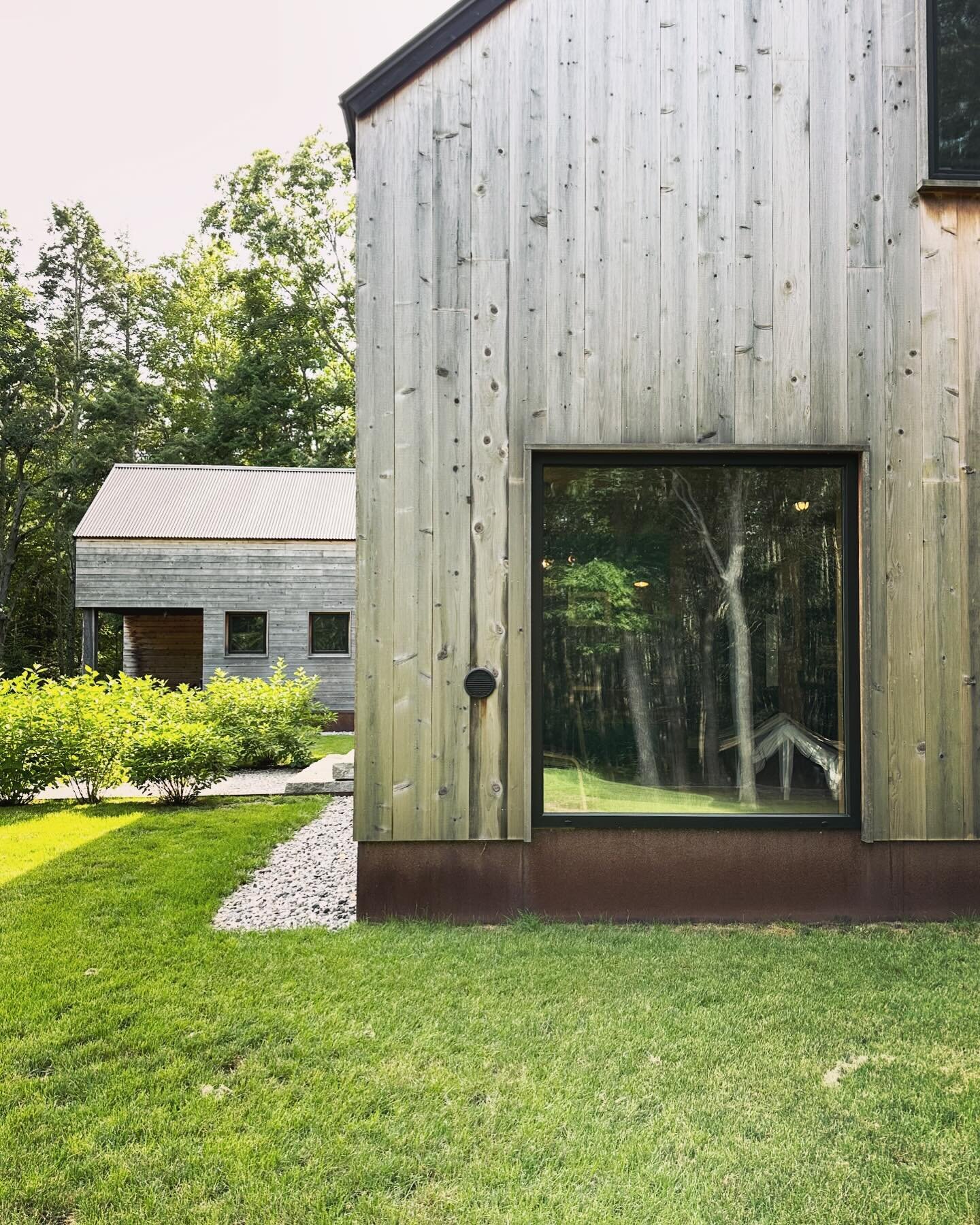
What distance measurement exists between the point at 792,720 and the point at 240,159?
26644 mm

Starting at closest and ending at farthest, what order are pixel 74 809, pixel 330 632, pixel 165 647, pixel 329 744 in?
1. pixel 74 809
2. pixel 329 744
3. pixel 330 632
4. pixel 165 647

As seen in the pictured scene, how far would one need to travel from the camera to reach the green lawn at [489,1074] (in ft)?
5.85

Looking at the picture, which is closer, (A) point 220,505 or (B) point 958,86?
(B) point 958,86

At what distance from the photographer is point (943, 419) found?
371 cm

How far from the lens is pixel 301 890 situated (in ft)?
14.2

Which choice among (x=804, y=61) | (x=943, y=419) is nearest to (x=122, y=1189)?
(x=943, y=419)

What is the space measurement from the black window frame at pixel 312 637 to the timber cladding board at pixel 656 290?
11909 mm

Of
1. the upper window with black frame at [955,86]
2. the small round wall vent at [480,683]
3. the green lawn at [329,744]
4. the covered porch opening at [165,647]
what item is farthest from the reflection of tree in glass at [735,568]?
the covered porch opening at [165,647]

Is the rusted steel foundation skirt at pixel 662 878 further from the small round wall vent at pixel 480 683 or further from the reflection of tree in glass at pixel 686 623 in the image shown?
the small round wall vent at pixel 480 683

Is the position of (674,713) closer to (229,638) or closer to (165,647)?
(229,638)

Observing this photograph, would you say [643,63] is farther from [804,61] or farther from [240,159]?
[240,159]

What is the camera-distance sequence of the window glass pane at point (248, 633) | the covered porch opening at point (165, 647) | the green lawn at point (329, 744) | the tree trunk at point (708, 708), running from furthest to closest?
1. the covered porch opening at point (165, 647)
2. the window glass pane at point (248, 633)
3. the green lawn at point (329, 744)
4. the tree trunk at point (708, 708)

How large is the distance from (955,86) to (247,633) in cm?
1473

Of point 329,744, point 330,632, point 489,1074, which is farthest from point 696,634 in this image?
point 330,632
